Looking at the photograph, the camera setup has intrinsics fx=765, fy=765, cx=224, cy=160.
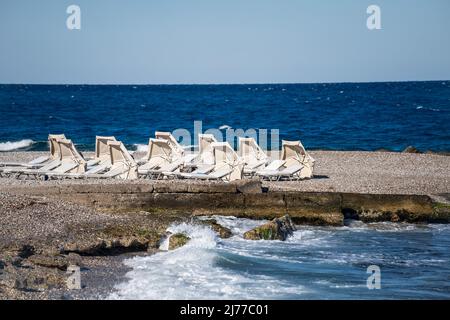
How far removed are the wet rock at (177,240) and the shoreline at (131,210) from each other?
240 millimetres

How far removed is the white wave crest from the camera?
3342cm

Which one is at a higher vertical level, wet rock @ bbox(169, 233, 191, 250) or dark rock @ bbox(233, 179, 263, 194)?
dark rock @ bbox(233, 179, 263, 194)

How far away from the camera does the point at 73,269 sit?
10.3 meters

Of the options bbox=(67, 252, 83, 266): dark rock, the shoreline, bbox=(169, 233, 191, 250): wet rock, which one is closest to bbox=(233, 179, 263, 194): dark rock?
the shoreline

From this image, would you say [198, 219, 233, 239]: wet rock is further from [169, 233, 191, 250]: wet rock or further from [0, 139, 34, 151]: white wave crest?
[0, 139, 34, 151]: white wave crest

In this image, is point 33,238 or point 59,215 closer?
point 33,238

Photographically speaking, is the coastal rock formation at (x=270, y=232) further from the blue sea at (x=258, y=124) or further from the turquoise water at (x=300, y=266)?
the blue sea at (x=258, y=124)

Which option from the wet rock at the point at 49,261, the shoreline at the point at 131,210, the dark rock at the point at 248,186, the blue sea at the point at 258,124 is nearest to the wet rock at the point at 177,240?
the shoreline at the point at 131,210

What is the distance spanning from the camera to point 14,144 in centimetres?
3450

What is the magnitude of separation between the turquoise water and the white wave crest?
69.0ft

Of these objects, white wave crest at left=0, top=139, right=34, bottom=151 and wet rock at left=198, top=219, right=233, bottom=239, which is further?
white wave crest at left=0, top=139, right=34, bottom=151
